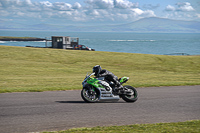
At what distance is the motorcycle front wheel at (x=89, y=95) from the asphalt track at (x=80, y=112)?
251mm

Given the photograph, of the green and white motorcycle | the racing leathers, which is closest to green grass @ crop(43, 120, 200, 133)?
the green and white motorcycle

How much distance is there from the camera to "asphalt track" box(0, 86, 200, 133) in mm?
8570

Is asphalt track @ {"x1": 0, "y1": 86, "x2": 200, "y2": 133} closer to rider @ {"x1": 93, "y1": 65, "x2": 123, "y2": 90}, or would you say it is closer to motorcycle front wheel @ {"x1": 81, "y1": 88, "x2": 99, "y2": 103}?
motorcycle front wheel @ {"x1": 81, "y1": 88, "x2": 99, "y2": 103}

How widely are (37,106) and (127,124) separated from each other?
4135 mm

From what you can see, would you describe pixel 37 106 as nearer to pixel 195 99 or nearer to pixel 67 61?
pixel 195 99

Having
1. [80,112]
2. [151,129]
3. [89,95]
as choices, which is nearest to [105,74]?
[89,95]

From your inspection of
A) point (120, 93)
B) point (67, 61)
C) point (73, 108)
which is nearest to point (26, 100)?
point (73, 108)

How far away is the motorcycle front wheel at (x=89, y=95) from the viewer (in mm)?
12211

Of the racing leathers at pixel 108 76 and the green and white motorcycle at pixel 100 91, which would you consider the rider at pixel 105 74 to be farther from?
the green and white motorcycle at pixel 100 91

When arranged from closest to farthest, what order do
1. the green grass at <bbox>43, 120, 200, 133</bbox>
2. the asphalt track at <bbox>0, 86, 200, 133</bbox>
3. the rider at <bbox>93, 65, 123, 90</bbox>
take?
1. the green grass at <bbox>43, 120, 200, 133</bbox>
2. the asphalt track at <bbox>0, 86, 200, 133</bbox>
3. the rider at <bbox>93, 65, 123, 90</bbox>

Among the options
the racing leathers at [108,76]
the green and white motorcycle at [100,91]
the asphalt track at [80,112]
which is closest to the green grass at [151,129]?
the asphalt track at [80,112]

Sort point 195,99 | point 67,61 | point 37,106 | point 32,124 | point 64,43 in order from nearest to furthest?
point 32,124, point 37,106, point 195,99, point 67,61, point 64,43

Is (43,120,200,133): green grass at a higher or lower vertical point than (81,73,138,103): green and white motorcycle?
lower

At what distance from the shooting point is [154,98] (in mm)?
13664
